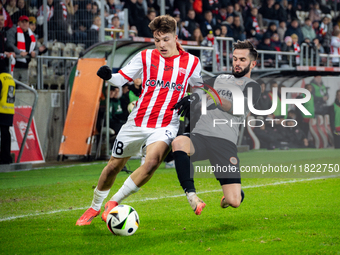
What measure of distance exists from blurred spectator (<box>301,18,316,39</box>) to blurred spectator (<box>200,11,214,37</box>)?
14.5 feet

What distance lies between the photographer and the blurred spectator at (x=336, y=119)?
14880 millimetres

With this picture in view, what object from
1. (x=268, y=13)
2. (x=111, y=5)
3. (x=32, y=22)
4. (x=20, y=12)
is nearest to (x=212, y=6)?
(x=268, y=13)

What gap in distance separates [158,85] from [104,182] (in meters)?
1.07

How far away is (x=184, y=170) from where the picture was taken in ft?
14.8

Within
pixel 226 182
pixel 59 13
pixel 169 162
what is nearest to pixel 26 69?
pixel 59 13

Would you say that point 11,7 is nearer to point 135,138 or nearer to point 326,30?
point 135,138

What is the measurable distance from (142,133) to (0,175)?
527 cm

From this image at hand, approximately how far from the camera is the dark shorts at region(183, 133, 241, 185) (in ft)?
15.8

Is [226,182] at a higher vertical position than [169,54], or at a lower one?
lower

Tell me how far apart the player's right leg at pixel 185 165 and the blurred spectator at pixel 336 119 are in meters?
11.1

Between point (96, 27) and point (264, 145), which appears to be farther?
point (264, 145)

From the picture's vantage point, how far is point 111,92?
39.4 ft

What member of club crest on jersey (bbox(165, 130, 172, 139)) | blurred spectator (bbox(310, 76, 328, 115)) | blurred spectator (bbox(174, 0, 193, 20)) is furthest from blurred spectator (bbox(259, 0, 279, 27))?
club crest on jersey (bbox(165, 130, 172, 139))

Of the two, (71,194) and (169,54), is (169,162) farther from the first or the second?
(169,54)
